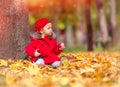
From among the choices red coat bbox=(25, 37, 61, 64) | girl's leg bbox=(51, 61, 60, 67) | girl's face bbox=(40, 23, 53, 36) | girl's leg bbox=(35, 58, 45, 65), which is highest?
girl's face bbox=(40, 23, 53, 36)

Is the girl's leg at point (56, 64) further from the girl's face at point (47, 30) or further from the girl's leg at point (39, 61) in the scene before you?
the girl's face at point (47, 30)

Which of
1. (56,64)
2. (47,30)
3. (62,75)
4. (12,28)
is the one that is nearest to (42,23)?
(47,30)

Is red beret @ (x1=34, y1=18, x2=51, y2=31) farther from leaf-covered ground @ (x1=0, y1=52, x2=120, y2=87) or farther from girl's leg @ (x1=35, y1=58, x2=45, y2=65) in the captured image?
leaf-covered ground @ (x1=0, y1=52, x2=120, y2=87)

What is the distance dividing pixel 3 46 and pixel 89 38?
9.86 metres

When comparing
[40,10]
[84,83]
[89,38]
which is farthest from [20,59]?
[40,10]

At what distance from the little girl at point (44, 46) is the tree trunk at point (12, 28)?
113 cm

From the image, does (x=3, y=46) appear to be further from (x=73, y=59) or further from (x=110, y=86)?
(x=110, y=86)

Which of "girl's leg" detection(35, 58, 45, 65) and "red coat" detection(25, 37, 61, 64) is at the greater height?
"red coat" detection(25, 37, 61, 64)

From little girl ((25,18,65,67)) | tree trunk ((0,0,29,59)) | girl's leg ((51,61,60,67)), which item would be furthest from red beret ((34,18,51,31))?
tree trunk ((0,0,29,59))

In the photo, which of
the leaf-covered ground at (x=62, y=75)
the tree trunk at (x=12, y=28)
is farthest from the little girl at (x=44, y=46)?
the tree trunk at (x=12, y=28)

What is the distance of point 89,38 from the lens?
19266mm

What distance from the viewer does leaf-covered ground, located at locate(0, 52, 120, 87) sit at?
559 cm

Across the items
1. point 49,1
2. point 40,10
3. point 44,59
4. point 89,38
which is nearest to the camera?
point 44,59

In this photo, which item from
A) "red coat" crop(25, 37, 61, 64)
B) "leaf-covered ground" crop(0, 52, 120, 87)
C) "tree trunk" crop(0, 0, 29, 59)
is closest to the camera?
"leaf-covered ground" crop(0, 52, 120, 87)
